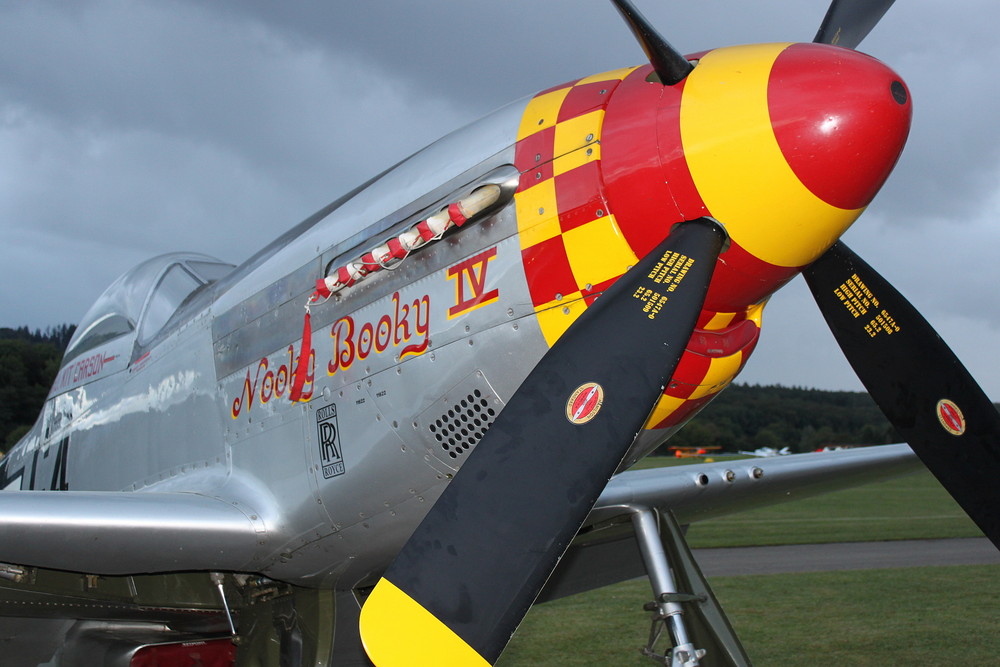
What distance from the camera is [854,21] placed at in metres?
3.41

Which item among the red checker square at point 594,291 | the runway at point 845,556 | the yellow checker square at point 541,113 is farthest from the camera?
the runway at point 845,556

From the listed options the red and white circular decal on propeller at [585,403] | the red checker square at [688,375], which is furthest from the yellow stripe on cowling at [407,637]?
the red checker square at [688,375]

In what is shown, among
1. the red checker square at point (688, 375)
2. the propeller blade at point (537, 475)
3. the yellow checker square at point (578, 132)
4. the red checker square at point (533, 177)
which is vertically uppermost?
the yellow checker square at point (578, 132)

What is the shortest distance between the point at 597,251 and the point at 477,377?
59 cm

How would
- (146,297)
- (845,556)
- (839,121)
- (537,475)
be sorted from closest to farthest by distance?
1. (537,475)
2. (839,121)
3. (146,297)
4. (845,556)

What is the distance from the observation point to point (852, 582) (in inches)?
416

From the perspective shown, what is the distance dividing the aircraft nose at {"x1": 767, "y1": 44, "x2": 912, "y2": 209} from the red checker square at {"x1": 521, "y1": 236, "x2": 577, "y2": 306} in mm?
731


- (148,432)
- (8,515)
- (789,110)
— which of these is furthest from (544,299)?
(148,432)

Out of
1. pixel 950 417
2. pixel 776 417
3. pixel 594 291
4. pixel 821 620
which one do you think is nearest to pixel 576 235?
pixel 594 291

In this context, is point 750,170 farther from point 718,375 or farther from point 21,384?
point 21,384

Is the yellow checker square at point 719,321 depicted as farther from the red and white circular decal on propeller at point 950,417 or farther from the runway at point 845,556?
the runway at point 845,556

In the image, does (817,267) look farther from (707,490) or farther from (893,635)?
(893,635)

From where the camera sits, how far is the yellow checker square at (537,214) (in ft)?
9.65

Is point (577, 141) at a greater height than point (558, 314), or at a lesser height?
greater
